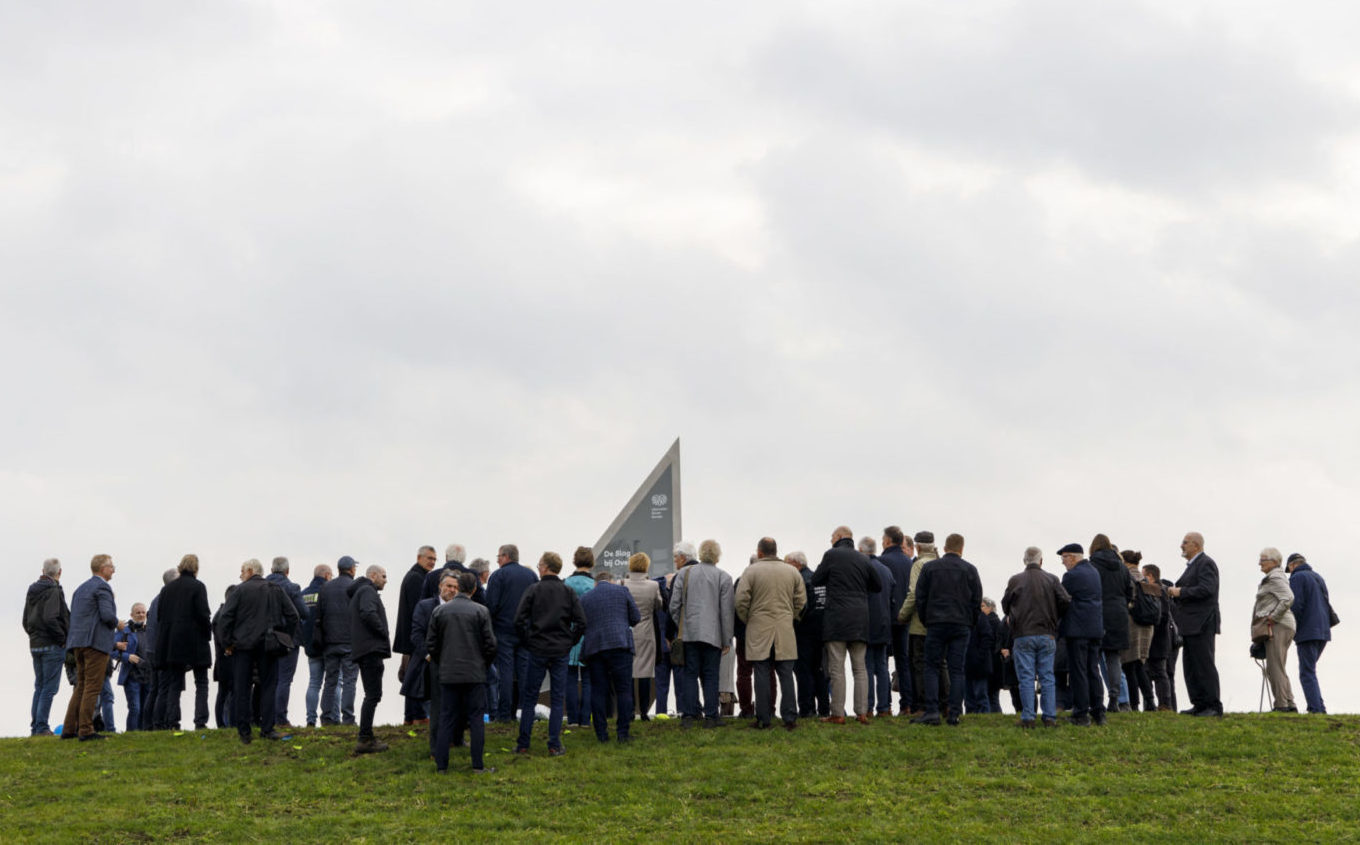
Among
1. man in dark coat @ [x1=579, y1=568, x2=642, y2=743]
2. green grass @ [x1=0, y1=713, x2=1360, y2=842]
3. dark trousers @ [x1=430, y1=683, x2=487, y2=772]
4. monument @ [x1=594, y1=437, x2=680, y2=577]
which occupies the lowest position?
green grass @ [x1=0, y1=713, x2=1360, y2=842]

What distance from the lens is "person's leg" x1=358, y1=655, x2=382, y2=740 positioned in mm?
14312

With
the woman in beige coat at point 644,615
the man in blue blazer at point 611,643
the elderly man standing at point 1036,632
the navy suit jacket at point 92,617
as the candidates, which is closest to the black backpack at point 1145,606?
the elderly man standing at point 1036,632

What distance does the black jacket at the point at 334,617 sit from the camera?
53.4ft

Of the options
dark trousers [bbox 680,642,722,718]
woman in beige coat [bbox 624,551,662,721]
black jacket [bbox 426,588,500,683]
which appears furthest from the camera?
woman in beige coat [bbox 624,551,662,721]

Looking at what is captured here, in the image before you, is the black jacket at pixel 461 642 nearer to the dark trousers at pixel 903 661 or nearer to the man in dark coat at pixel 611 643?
the man in dark coat at pixel 611 643

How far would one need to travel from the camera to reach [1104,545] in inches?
631

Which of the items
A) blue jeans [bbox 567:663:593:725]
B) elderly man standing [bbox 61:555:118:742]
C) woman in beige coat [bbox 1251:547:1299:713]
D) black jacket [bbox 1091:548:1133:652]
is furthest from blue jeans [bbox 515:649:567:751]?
woman in beige coat [bbox 1251:547:1299:713]

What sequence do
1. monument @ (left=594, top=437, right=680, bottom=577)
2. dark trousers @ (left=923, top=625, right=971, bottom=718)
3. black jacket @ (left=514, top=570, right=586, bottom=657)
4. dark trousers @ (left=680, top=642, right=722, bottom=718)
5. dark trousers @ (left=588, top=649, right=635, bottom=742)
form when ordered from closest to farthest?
black jacket @ (left=514, top=570, right=586, bottom=657) → dark trousers @ (left=588, top=649, right=635, bottom=742) → dark trousers @ (left=923, top=625, right=971, bottom=718) → dark trousers @ (left=680, top=642, right=722, bottom=718) → monument @ (left=594, top=437, right=680, bottom=577)

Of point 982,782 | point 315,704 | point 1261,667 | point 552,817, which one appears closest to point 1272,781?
point 982,782

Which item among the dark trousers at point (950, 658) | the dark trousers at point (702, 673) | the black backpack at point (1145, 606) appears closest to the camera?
the dark trousers at point (950, 658)

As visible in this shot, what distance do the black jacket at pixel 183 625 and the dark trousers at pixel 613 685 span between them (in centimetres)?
541

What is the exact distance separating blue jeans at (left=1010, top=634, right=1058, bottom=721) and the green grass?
13.7 inches

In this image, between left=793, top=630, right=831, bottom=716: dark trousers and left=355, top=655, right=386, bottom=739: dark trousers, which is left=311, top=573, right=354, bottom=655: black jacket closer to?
left=355, top=655, right=386, bottom=739: dark trousers

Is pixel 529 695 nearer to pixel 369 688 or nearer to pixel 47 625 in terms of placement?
pixel 369 688
